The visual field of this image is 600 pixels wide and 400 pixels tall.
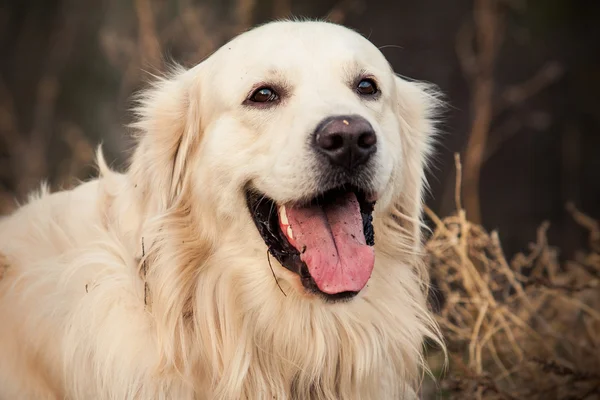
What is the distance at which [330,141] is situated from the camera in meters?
2.80

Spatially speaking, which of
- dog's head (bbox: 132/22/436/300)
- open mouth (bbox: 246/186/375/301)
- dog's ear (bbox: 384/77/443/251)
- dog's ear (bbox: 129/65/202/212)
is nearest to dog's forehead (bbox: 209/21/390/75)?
dog's head (bbox: 132/22/436/300)

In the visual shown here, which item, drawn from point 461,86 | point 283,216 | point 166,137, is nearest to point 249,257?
point 283,216

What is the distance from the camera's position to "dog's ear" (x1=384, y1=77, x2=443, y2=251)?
3.34 m

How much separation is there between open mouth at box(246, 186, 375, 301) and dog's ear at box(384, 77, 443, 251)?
29 centimetres

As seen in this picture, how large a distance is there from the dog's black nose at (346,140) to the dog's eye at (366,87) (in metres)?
0.36

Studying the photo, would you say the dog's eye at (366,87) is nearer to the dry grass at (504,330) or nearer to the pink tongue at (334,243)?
the pink tongue at (334,243)

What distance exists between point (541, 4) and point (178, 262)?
6.21 metres

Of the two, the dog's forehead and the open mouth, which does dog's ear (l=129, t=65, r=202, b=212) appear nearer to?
the dog's forehead

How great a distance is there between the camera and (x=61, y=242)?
3439 mm

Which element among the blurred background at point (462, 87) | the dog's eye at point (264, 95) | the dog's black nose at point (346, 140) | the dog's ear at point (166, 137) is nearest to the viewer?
the dog's black nose at point (346, 140)

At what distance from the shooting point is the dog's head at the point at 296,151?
2859 millimetres

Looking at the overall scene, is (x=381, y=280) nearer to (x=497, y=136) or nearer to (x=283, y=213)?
(x=283, y=213)

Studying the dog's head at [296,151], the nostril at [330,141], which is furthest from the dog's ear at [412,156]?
the nostril at [330,141]

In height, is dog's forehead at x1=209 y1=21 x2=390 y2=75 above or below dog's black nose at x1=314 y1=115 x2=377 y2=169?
above
